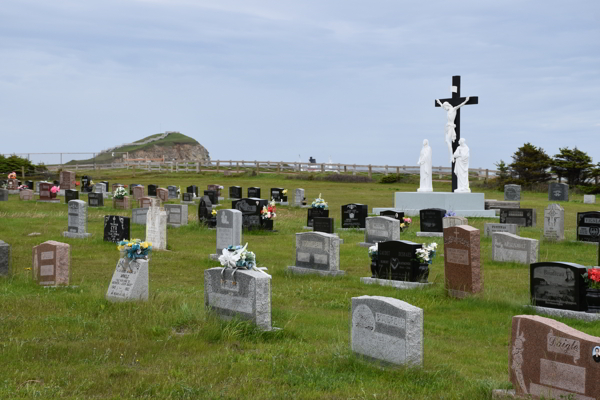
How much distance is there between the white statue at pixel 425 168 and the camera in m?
32.1

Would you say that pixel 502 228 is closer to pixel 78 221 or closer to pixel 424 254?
pixel 424 254

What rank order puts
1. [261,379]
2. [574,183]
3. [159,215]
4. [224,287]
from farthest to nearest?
[574,183], [159,215], [224,287], [261,379]

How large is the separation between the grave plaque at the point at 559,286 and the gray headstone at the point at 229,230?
25.3 ft

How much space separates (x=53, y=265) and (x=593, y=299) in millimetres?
8945

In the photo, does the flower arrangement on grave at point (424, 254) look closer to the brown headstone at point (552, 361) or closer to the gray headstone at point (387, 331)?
the gray headstone at point (387, 331)

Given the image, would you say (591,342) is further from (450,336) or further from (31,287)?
(31,287)

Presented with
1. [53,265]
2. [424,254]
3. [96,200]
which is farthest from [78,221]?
[424,254]

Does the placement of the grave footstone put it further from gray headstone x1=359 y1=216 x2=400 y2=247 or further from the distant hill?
the distant hill

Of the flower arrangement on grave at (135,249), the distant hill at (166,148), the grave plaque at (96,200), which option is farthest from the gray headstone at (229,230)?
the distant hill at (166,148)

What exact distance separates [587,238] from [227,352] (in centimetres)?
1619

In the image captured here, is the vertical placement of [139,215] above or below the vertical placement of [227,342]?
above

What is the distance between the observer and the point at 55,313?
31.1 feet

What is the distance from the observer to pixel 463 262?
1189 cm

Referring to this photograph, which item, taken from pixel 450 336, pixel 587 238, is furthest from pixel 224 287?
pixel 587 238
